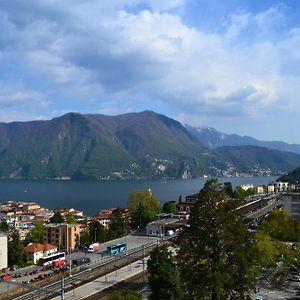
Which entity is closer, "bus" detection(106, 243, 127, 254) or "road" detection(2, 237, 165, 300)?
"road" detection(2, 237, 165, 300)

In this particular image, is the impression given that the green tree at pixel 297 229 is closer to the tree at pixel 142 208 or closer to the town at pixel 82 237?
the town at pixel 82 237

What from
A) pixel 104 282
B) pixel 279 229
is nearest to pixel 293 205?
pixel 279 229

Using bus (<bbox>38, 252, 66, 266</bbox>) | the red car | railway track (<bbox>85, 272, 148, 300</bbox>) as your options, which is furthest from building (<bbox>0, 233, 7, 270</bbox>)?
railway track (<bbox>85, 272, 148, 300</bbox>)

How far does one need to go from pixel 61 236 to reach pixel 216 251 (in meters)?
23.1

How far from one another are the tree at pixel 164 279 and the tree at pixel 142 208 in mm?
22694

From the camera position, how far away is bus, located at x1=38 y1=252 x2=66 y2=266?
24.3 m

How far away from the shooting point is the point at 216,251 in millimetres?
10133

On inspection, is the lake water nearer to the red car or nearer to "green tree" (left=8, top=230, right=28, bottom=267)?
"green tree" (left=8, top=230, right=28, bottom=267)

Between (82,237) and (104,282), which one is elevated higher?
(82,237)

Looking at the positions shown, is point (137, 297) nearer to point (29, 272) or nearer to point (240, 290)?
point (240, 290)

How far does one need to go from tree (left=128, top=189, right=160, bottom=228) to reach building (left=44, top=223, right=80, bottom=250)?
7201 millimetres

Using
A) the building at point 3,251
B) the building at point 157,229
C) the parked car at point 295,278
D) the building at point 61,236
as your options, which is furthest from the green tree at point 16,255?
the parked car at point 295,278

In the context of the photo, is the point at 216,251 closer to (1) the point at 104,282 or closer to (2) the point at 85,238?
(1) the point at 104,282

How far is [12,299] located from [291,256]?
39.5 ft
